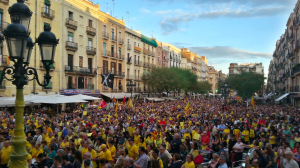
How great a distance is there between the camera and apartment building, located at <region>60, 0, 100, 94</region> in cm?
3394

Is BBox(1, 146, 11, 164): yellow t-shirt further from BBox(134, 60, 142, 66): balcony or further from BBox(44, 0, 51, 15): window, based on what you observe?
BBox(134, 60, 142, 66): balcony

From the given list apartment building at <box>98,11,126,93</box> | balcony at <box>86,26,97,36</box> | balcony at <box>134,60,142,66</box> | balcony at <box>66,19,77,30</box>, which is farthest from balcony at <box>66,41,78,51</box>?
balcony at <box>134,60,142,66</box>

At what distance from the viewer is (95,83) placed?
1529 inches

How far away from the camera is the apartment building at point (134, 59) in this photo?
159 feet

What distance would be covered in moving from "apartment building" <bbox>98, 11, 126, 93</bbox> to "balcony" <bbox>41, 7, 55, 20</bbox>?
955 centimetres

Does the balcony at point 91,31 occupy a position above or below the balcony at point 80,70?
above

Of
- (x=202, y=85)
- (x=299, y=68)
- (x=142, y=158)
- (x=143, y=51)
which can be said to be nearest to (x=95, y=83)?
(x=143, y=51)

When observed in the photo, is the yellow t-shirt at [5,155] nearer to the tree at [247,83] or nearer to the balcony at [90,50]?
the balcony at [90,50]

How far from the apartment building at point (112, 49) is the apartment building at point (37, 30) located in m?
7.88

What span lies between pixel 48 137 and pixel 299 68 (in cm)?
3408

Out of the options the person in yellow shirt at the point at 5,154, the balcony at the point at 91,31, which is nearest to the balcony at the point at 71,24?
the balcony at the point at 91,31

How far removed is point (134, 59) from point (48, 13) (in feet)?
71.7

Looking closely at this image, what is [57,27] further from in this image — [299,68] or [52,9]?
[299,68]

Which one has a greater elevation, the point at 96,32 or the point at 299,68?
the point at 96,32
